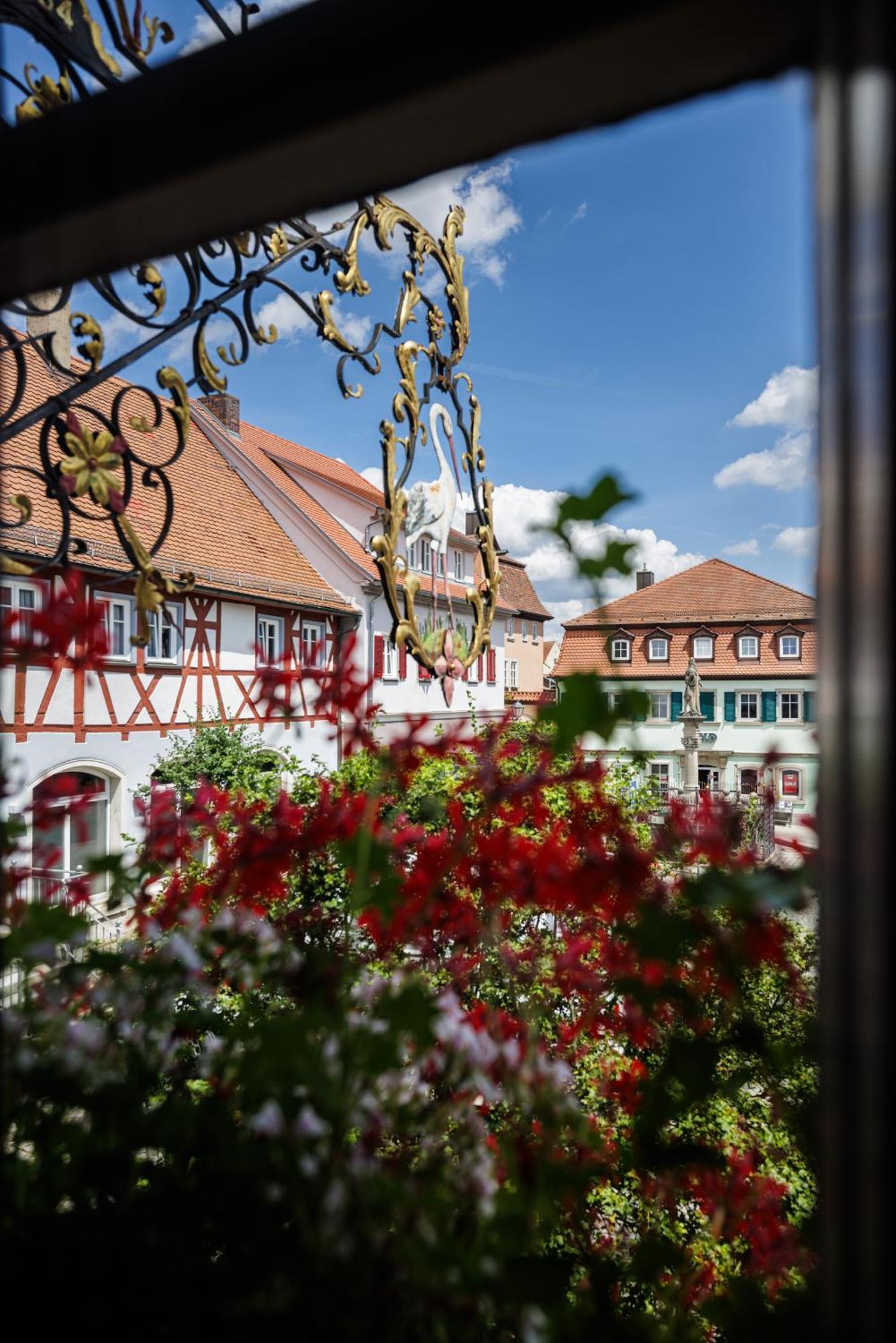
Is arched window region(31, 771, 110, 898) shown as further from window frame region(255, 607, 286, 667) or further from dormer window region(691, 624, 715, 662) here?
dormer window region(691, 624, 715, 662)

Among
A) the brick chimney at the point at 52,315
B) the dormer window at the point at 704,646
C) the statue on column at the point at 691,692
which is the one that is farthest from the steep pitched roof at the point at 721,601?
the brick chimney at the point at 52,315

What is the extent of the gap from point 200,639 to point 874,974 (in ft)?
32.4

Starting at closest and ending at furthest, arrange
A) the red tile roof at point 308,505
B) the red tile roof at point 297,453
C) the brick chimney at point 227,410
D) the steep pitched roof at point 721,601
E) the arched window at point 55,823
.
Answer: the arched window at point 55,823
the red tile roof at point 308,505
the steep pitched roof at point 721,601
the brick chimney at point 227,410
the red tile roof at point 297,453

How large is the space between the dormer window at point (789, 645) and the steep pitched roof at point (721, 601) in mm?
337

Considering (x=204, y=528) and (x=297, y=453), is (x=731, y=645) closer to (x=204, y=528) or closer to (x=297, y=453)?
(x=204, y=528)

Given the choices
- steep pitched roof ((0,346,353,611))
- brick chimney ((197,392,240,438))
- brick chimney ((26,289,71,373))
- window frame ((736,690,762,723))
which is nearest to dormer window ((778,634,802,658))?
window frame ((736,690,762,723))

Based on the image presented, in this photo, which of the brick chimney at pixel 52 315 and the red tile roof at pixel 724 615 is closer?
the brick chimney at pixel 52 315

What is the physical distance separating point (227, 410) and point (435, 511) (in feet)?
40.1

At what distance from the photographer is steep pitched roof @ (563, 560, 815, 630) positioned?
1224 centimetres

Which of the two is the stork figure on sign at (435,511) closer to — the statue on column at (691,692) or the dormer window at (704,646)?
the statue on column at (691,692)

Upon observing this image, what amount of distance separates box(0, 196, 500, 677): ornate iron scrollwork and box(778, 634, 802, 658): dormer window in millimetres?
10832

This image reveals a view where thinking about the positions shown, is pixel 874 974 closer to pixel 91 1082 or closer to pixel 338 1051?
pixel 338 1051

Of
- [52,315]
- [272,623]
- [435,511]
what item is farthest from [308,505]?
[52,315]

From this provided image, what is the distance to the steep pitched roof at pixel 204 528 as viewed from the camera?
8289mm
